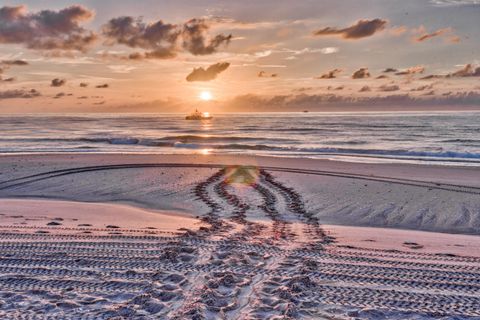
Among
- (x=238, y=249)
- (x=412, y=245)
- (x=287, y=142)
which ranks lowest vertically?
(x=412, y=245)

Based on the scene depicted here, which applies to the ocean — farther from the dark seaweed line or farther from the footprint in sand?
the footprint in sand

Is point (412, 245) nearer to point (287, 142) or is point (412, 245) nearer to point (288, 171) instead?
point (288, 171)

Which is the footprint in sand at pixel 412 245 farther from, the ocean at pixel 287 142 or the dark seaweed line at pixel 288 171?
the ocean at pixel 287 142

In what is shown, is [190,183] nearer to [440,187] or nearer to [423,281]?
[440,187]

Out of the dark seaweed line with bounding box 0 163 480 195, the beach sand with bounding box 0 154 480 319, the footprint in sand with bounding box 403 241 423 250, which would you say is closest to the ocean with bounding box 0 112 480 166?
the dark seaweed line with bounding box 0 163 480 195

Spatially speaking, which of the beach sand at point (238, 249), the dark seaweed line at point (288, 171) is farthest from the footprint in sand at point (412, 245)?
the dark seaweed line at point (288, 171)

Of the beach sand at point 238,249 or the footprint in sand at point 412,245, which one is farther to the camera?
the footprint in sand at point 412,245

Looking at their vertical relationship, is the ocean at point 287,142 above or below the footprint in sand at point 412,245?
above

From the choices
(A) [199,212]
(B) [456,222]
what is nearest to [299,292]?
(A) [199,212]

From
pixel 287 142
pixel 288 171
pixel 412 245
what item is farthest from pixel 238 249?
pixel 287 142

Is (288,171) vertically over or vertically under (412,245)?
over
